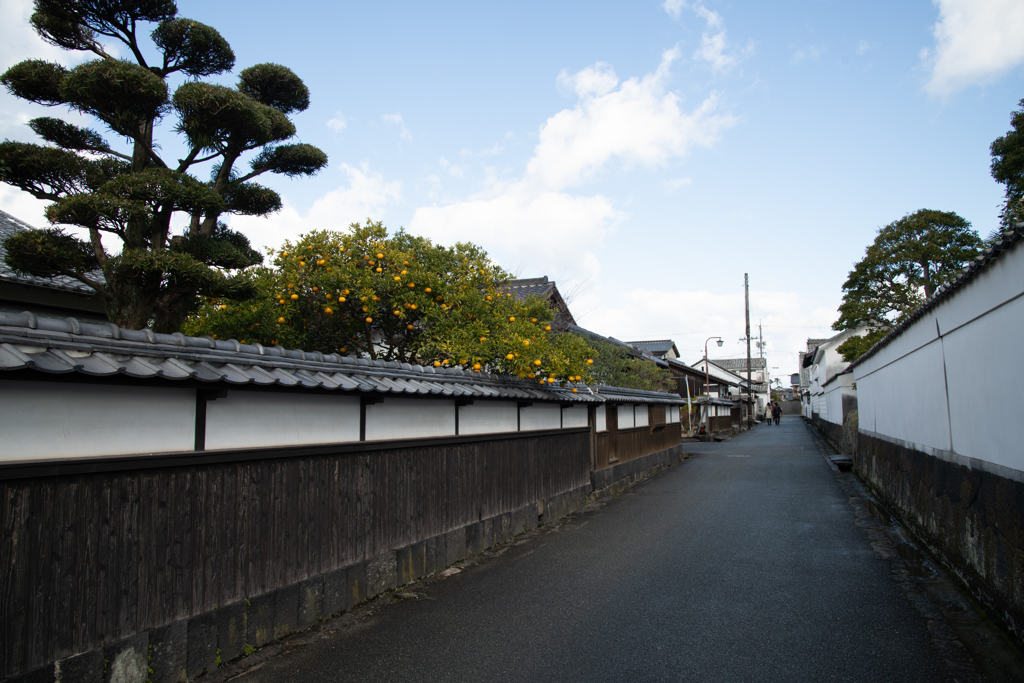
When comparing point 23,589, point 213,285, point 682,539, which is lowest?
point 682,539

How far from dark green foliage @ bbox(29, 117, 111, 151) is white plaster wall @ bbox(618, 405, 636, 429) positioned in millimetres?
14574

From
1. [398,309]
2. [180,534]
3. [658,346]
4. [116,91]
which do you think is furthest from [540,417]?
[658,346]

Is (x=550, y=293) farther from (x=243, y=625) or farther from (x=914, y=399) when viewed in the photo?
(x=243, y=625)

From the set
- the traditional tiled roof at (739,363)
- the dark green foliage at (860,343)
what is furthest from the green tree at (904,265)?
the traditional tiled roof at (739,363)

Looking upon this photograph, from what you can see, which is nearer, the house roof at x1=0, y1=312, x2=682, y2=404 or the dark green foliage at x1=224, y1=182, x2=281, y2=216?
the house roof at x1=0, y1=312, x2=682, y2=404

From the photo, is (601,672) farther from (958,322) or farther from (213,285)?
(213,285)

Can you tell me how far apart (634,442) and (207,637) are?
55.3 feet

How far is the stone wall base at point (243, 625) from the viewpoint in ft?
13.9

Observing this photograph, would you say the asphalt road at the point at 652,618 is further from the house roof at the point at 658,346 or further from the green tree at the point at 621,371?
the house roof at the point at 658,346

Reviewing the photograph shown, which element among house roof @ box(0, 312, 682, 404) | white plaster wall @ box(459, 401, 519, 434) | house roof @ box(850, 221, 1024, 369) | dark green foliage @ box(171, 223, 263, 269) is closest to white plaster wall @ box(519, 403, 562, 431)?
white plaster wall @ box(459, 401, 519, 434)

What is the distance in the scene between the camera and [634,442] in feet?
66.8

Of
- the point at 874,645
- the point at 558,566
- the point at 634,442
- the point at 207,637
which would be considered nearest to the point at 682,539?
the point at 558,566

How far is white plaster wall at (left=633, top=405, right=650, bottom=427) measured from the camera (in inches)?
819

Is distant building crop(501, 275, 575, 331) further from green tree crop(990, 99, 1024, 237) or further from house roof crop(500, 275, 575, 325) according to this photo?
green tree crop(990, 99, 1024, 237)
